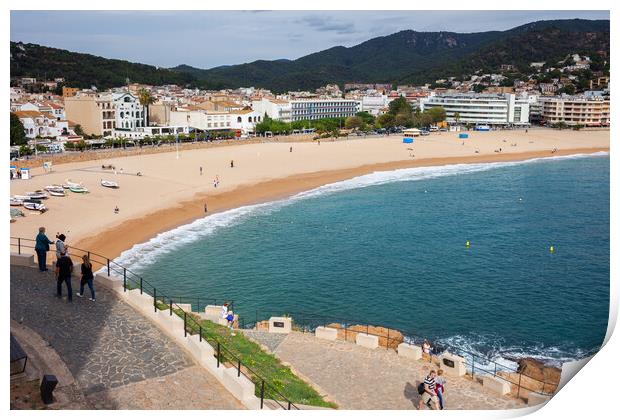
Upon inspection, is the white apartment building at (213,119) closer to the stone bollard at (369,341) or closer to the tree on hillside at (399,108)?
the tree on hillside at (399,108)

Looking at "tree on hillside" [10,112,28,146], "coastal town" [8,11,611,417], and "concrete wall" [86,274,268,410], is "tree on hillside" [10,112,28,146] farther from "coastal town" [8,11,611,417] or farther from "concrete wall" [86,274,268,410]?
"concrete wall" [86,274,268,410]

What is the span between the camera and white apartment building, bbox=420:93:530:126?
91562 mm

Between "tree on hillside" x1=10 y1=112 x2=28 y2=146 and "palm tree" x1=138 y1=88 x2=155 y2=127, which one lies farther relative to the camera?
"palm tree" x1=138 y1=88 x2=155 y2=127

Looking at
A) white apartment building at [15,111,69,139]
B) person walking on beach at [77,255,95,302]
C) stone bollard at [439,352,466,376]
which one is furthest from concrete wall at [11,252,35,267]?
white apartment building at [15,111,69,139]

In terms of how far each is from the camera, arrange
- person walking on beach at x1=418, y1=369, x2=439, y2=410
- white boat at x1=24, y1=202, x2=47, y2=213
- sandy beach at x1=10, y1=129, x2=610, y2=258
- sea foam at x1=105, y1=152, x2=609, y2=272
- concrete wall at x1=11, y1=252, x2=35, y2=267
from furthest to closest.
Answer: white boat at x1=24, y1=202, x2=47, y2=213
sandy beach at x1=10, y1=129, x2=610, y2=258
sea foam at x1=105, y1=152, x2=609, y2=272
concrete wall at x1=11, y1=252, x2=35, y2=267
person walking on beach at x1=418, y1=369, x2=439, y2=410

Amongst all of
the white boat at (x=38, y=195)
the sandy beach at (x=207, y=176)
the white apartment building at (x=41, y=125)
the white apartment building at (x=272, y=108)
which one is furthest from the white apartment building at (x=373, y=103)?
the white boat at (x=38, y=195)

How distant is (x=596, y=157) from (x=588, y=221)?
3483cm

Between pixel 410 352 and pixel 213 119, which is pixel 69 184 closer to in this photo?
pixel 410 352

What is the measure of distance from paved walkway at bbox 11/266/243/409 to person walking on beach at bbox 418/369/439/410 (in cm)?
242

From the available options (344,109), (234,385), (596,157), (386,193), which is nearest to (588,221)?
(386,193)

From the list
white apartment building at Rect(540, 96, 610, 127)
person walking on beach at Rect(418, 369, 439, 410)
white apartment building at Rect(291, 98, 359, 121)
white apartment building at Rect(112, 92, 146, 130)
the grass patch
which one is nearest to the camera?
person walking on beach at Rect(418, 369, 439, 410)

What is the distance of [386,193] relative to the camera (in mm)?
36969

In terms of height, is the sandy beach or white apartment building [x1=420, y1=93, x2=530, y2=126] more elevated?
white apartment building [x1=420, y1=93, x2=530, y2=126]
